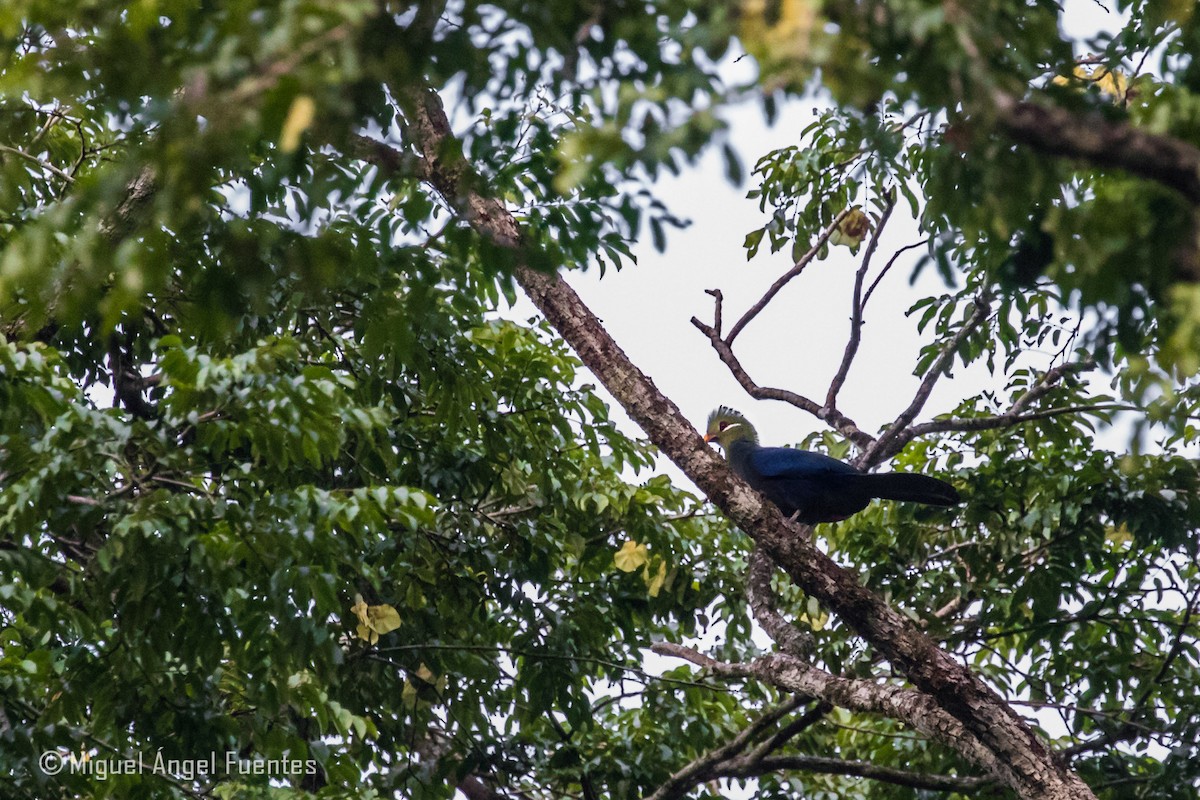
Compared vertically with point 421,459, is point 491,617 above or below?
below

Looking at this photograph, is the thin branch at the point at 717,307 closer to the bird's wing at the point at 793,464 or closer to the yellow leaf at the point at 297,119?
the bird's wing at the point at 793,464

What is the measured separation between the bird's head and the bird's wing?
1.48 ft

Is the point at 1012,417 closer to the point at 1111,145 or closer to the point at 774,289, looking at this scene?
the point at 774,289

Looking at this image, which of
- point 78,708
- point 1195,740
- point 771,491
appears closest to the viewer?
point 78,708

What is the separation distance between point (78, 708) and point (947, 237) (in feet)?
9.97

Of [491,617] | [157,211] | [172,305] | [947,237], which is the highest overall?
[172,305]

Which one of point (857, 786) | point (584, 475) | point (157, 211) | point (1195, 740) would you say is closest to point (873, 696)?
point (1195, 740)

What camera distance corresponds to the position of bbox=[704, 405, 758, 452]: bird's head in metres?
5.98

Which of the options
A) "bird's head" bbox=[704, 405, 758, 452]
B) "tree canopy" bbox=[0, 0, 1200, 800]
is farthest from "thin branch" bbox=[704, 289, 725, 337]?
"bird's head" bbox=[704, 405, 758, 452]

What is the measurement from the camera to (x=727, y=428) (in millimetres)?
6035

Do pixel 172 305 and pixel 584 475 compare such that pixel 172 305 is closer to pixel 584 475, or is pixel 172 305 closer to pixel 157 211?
pixel 584 475

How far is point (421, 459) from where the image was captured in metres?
4.98

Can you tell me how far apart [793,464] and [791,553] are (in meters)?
1.34

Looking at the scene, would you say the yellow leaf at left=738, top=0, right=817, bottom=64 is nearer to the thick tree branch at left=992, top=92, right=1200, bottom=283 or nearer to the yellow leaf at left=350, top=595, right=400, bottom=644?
the thick tree branch at left=992, top=92, right=1200, bottom=283
